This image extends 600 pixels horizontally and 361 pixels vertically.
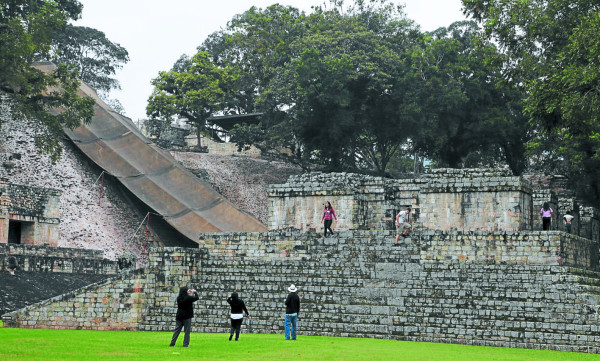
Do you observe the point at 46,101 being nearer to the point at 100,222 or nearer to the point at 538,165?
the point at 100,222

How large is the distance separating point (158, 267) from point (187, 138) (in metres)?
29.3

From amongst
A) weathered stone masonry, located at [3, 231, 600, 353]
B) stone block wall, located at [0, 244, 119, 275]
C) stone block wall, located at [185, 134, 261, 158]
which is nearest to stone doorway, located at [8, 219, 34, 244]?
stone block wall, located at [0, 244, 119, 275]

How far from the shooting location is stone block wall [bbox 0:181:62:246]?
1081 inches

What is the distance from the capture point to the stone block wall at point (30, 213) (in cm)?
2745

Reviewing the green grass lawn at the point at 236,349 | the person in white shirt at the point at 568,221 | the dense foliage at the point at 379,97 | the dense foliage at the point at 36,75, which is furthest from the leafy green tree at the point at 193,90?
the green grass lawn at the point at 236,349

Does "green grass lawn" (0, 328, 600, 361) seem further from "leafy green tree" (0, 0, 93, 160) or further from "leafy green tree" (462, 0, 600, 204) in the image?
"leafy green tree" (0, 0, 93, 160)

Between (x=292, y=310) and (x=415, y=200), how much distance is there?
8.72m

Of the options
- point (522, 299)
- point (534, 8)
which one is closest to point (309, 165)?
point (534, 8)

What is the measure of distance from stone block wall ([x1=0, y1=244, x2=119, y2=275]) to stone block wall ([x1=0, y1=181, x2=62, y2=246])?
75.4 inches

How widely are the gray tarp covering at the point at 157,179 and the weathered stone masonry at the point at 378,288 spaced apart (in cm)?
1270

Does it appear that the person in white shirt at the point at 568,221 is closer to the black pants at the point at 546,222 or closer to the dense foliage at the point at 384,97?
Answer: the black pants at the point at 546,222

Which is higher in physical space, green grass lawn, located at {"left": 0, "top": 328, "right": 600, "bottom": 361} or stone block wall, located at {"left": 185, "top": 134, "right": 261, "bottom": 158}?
stone block wall, located at {"left": 185, "top": 134, "right": 261, "bottom": 158}

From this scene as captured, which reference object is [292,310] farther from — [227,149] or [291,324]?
[227,149]

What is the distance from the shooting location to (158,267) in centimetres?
2048
